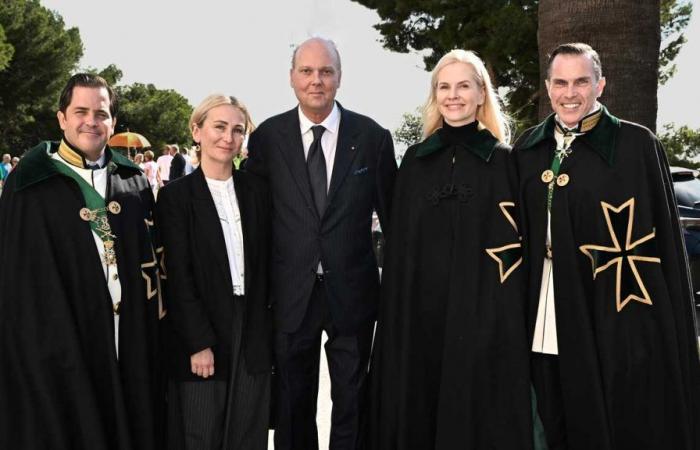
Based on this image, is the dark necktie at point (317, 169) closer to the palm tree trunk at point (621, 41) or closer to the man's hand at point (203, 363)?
the man's hand at point (203, 363)

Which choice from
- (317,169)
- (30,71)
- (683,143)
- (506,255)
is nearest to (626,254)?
(506,255)

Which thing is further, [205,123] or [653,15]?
[653,15]

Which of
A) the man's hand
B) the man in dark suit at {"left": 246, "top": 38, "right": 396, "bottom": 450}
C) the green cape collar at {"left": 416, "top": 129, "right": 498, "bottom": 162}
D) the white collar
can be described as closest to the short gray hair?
the man in dark suit at {"left": 246, "top": 38, "right": 396, "bottom": 450}

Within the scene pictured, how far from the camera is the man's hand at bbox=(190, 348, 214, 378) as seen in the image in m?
3.92

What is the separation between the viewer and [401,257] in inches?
160

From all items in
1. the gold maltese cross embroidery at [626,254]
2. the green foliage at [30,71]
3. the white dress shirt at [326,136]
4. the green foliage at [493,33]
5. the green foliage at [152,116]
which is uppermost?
the green foliage at [152,116]

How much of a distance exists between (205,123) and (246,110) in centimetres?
24

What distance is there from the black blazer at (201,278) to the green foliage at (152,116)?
8636 cm

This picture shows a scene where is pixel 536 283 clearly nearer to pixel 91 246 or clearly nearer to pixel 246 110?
pixel 246 110

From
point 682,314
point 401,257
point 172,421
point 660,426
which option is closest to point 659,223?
point 682,314

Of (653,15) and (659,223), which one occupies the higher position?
(653,15)

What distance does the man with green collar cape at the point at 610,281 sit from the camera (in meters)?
3.70

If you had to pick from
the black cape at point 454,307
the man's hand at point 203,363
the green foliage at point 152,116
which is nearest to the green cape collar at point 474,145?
the black cape at point 454,307

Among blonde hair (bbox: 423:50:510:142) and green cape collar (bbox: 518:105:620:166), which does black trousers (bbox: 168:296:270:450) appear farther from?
green cape collar (bbox: 518:105:620:166)
